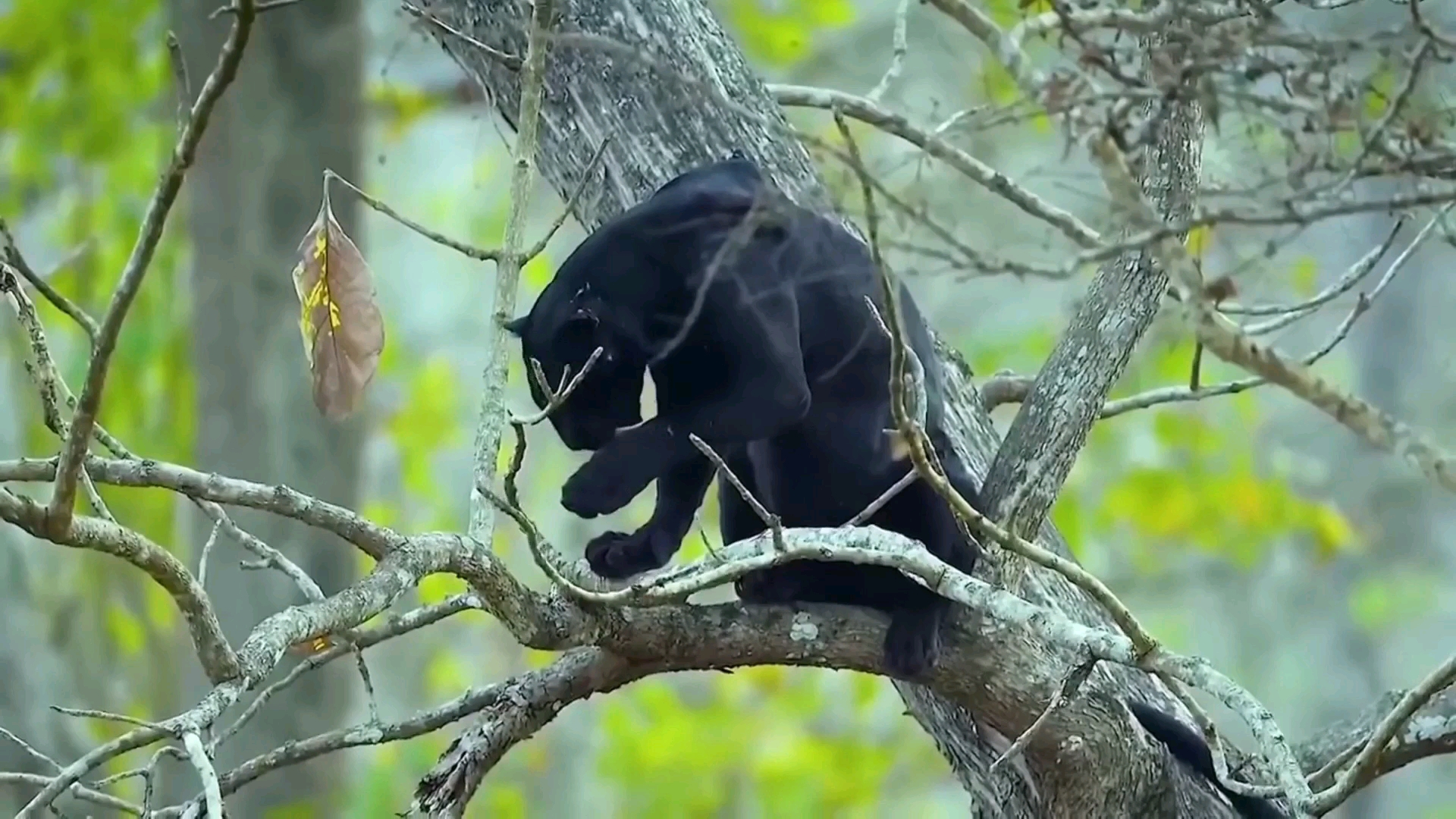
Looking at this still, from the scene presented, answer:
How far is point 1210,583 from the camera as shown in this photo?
32.7 feet

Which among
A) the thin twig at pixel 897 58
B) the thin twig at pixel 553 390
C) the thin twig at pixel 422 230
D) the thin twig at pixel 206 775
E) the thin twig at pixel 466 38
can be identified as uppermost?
the thin twig at pixel 897 58

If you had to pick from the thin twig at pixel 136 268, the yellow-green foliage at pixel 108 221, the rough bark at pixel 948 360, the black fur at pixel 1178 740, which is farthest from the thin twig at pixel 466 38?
the yellow-green foliage at pixel 108 221

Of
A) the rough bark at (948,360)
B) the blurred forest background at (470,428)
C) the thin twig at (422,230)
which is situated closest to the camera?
the thin twig at (422,230)

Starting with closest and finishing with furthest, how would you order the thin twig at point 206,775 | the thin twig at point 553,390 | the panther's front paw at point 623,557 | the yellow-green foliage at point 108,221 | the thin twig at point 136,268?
the thin twig at point 136,268, the thin twig at point 206,775, the thin twig at point 553,390, the panther's front paw at point 623,557, the yellow-green foliage at point 108,221

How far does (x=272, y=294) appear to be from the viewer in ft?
16.7

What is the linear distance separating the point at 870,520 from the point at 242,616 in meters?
2.87

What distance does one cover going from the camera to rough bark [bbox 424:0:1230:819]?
2559mm

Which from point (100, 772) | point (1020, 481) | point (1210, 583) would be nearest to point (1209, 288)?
point (1020, 481)

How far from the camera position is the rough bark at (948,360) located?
8.39 ft

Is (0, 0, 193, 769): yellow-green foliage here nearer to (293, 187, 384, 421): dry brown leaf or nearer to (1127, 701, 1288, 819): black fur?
(293, 187, 384, 421): dry brown leaf

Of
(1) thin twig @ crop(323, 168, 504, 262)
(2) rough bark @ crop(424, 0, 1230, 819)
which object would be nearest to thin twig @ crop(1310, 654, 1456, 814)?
(2) rough bark @ crop(424, 0, 1230, 819)

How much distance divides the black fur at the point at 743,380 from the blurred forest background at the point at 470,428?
237 millimetres

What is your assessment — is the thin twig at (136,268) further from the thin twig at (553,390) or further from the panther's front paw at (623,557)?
the panther's front paw at (623,557)

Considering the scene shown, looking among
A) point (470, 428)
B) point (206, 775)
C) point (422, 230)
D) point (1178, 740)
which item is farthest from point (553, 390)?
point (470, 428)
